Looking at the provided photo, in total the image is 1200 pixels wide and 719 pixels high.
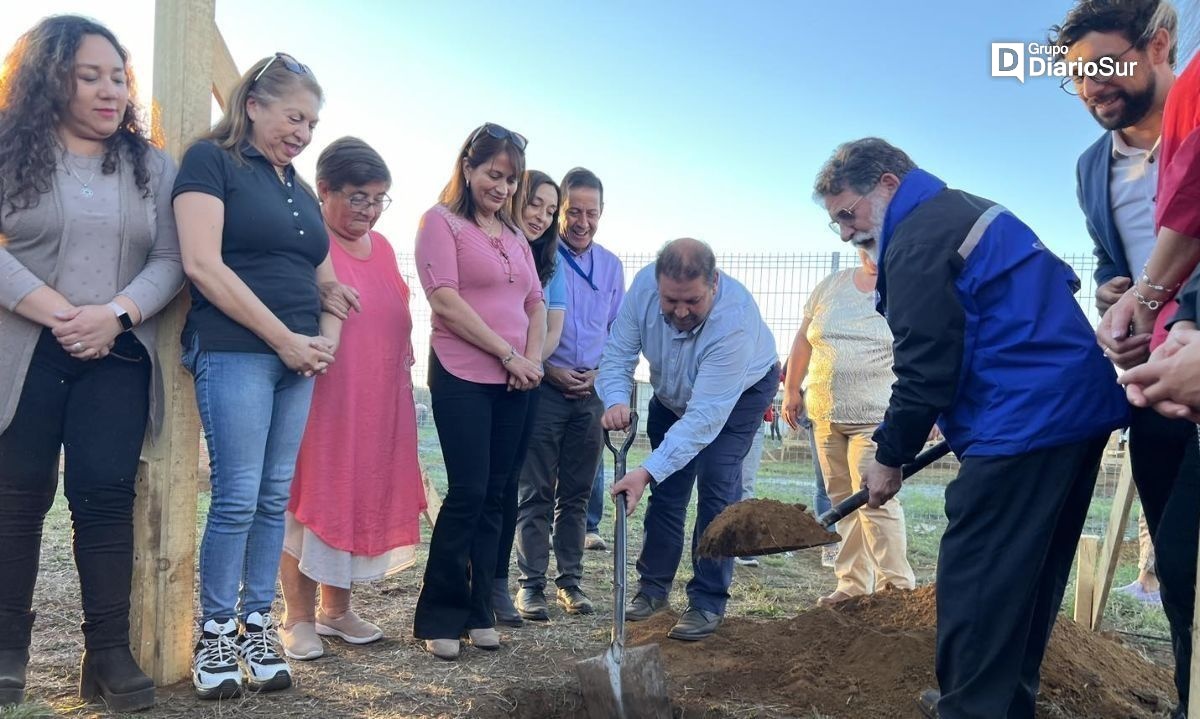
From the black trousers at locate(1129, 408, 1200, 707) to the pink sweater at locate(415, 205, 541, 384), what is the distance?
2285 mm

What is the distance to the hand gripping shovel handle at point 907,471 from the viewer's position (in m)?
3.12

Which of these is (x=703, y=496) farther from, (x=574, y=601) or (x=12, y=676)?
(x=12, y=676)

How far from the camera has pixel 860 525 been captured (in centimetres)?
486

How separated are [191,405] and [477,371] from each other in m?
1.07

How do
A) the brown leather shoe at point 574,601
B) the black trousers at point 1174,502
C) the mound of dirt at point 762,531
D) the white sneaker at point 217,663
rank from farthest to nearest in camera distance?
the brown leather shoe at point 574,601, the mound of dirt at point 762,531, the white sneaker at point 217,663, the black trousers at point 1174,502

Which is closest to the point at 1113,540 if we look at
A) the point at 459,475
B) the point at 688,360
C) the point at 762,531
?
the point at 762,531

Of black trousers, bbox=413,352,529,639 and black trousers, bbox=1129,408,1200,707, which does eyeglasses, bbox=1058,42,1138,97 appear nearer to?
black trousers, bbox=1129,408,1200,707

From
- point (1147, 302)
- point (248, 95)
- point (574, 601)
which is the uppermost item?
point (248, 95)

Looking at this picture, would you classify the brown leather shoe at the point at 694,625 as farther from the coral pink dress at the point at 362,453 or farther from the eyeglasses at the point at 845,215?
the eyeglasses at the point at 845,215

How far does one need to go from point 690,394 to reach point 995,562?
1.90 m

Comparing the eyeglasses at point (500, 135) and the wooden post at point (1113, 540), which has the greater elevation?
the eyeglasses at point (500, 135)

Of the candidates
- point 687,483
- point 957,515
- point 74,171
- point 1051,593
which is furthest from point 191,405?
point 1051,593

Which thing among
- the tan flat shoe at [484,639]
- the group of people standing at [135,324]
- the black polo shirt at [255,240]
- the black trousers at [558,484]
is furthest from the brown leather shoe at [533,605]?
the black polo shirt at [255,240]

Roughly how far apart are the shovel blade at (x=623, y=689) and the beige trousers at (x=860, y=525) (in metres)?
1.95
